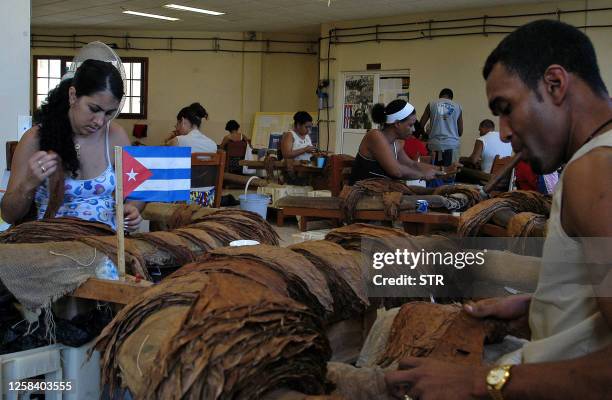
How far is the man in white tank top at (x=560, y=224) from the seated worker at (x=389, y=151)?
4065 mm

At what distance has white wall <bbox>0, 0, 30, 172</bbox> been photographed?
195 inches

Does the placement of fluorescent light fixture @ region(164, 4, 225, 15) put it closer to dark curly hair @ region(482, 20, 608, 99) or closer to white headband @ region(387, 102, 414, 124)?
white headband @ region(387, 102, 414, 124)

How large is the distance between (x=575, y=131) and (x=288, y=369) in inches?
26.2

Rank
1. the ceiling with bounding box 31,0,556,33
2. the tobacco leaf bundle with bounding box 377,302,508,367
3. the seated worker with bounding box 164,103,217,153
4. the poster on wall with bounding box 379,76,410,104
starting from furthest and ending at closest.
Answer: the poster on wall with bounding box 379,76,410,104 < the ceiling with bounding box 31,0,556,33 < the seated worker with bounding box 164,103,217,153 < the tobacco leaf bundle with bounding box 377,302,508,367

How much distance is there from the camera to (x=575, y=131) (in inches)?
48.7

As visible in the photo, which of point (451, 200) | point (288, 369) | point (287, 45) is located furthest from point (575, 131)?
point (287, 45)

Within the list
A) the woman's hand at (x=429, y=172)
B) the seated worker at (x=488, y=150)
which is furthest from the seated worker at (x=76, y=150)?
the seated worker at (x=488, y=150)

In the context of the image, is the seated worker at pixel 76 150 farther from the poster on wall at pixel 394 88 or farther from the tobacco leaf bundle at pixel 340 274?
the poster on wall at pixel 394 88

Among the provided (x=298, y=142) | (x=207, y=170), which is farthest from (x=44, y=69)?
(x=207, y=170)

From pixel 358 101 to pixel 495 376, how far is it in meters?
12.2

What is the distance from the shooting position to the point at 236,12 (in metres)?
12.5

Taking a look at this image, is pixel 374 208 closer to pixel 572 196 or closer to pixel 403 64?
pixel 572 196

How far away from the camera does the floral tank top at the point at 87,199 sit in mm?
2686

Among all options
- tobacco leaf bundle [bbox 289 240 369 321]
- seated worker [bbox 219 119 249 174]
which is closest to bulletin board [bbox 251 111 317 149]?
seated worker [bbox 219 119 249 174]
